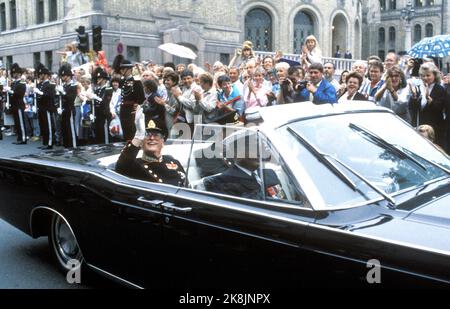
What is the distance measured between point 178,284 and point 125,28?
2579 centimetres

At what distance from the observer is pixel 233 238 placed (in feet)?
9.71

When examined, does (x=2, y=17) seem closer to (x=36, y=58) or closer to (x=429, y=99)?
(x=36, y=58)

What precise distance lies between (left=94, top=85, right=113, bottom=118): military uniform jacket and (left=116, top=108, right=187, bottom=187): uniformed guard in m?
6.44

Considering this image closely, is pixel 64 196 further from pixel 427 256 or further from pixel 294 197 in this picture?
pixel 427 256

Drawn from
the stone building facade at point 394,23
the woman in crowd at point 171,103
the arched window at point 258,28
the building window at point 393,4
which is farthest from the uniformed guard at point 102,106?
the building window at point 393,4

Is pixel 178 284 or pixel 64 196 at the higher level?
pixel 64 196

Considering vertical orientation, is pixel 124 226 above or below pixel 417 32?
below

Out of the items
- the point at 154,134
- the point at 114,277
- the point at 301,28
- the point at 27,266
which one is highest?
the point at 301,28

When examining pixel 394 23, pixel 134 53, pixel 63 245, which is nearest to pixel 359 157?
pixel 63 245

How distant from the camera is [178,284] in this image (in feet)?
10.9

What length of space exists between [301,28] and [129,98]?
32.1 meters

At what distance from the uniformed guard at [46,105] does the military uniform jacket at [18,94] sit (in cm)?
125

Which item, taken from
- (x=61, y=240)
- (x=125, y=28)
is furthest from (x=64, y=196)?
(x=125, y=28)

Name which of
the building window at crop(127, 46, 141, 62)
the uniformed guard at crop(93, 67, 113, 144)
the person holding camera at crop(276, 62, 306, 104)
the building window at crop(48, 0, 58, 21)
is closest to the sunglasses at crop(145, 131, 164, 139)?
the person holding camera at crop(276, 62, 306, 104)
